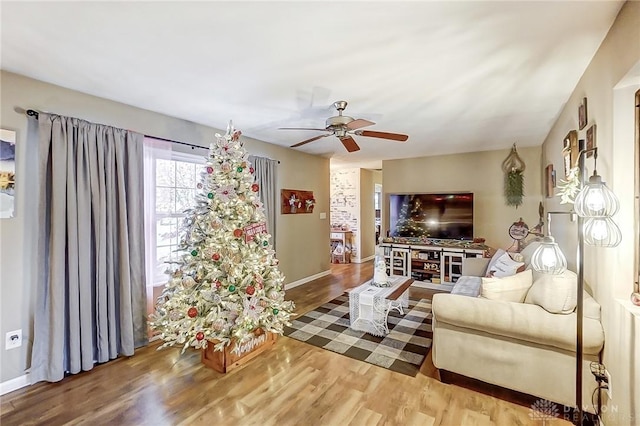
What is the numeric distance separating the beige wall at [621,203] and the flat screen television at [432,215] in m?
3.22

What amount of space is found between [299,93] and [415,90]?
101cm

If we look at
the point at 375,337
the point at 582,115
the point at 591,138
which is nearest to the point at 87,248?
the point at 375,337

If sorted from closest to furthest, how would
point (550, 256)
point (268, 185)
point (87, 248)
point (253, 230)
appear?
point (550, 256) < point (87, 248) < point (253, 230) < point (268, 185)

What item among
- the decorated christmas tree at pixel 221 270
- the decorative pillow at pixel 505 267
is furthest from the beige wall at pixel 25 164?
the decorative pillow at pixel 505 267

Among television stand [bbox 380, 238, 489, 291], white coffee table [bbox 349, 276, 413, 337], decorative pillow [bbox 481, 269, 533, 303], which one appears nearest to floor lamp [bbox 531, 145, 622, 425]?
decorative pillow [bbox 481, 269, 533, 303]

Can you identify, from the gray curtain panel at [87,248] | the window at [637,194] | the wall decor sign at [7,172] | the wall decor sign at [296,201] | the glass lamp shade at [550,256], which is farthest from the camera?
the wall decor sign at [296,201]

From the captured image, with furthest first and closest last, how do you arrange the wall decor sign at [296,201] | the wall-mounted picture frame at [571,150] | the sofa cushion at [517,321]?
1. the wall decor sign at [296,201]
2. the wall-mounted picture frame at [571,150]
3. the sofa cushion at [517,321]

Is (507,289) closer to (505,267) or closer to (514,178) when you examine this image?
(505,267)

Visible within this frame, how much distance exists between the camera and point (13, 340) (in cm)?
219

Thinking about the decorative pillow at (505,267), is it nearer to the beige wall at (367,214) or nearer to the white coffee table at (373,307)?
the white coffee table at (373,307)

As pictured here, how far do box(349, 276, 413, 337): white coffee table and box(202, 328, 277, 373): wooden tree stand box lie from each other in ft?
3.48

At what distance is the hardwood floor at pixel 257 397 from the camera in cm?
190

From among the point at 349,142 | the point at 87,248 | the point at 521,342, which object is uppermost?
the point at 349,142

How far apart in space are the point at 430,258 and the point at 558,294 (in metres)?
3.30
